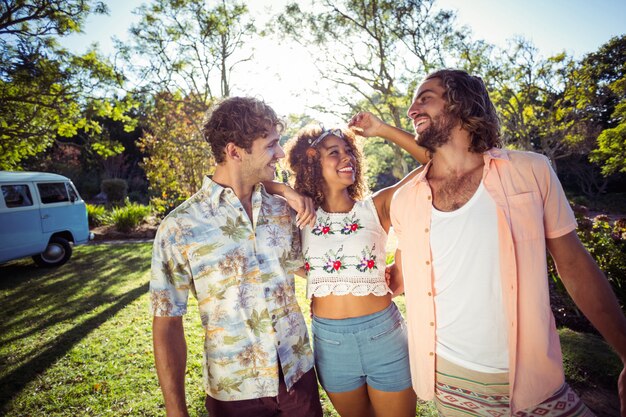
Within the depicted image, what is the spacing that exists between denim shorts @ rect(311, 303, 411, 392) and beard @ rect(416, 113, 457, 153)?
1156 millimetres

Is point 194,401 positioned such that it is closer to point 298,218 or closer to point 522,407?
point 298,218

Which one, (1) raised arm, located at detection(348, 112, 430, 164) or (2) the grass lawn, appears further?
(2) the grass lawn

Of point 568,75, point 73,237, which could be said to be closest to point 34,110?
point 73,237

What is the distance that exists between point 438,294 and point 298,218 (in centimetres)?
96

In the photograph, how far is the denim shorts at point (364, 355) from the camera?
6.88ft

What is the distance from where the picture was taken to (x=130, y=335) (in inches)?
217

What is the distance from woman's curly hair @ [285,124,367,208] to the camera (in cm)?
272

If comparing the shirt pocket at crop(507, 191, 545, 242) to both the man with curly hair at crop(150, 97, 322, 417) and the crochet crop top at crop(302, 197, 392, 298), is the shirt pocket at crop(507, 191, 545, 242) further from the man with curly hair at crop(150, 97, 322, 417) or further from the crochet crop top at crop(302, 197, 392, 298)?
the man with curly hair at crop(150, 97, 322, 417)

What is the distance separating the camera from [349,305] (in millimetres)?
2227

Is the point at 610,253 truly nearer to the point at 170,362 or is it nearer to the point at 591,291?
the point at 591,291

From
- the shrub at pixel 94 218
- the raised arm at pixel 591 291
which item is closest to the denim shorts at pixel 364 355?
the raised arm at pixel 591 291

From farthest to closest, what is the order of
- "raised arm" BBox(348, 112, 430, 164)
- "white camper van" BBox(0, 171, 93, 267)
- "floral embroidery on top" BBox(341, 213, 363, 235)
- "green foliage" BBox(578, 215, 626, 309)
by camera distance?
1. "white camper van" BBox(0, 171, 93, 267)
2. "green foliage" BBox(578, 215, 626, 309)
3. "raised arm" BBox(348, 112, 430, 164)
4. "floral embroidery on top" BBox(341, 213, 363, 235)

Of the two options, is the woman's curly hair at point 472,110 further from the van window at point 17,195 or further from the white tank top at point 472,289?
the van window at point 17,195

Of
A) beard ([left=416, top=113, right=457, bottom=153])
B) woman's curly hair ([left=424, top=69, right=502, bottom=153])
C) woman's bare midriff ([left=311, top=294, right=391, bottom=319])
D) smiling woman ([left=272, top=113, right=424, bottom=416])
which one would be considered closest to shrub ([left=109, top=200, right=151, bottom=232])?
smiling woman ([left=272, top=113, right=424, bottom=416])
